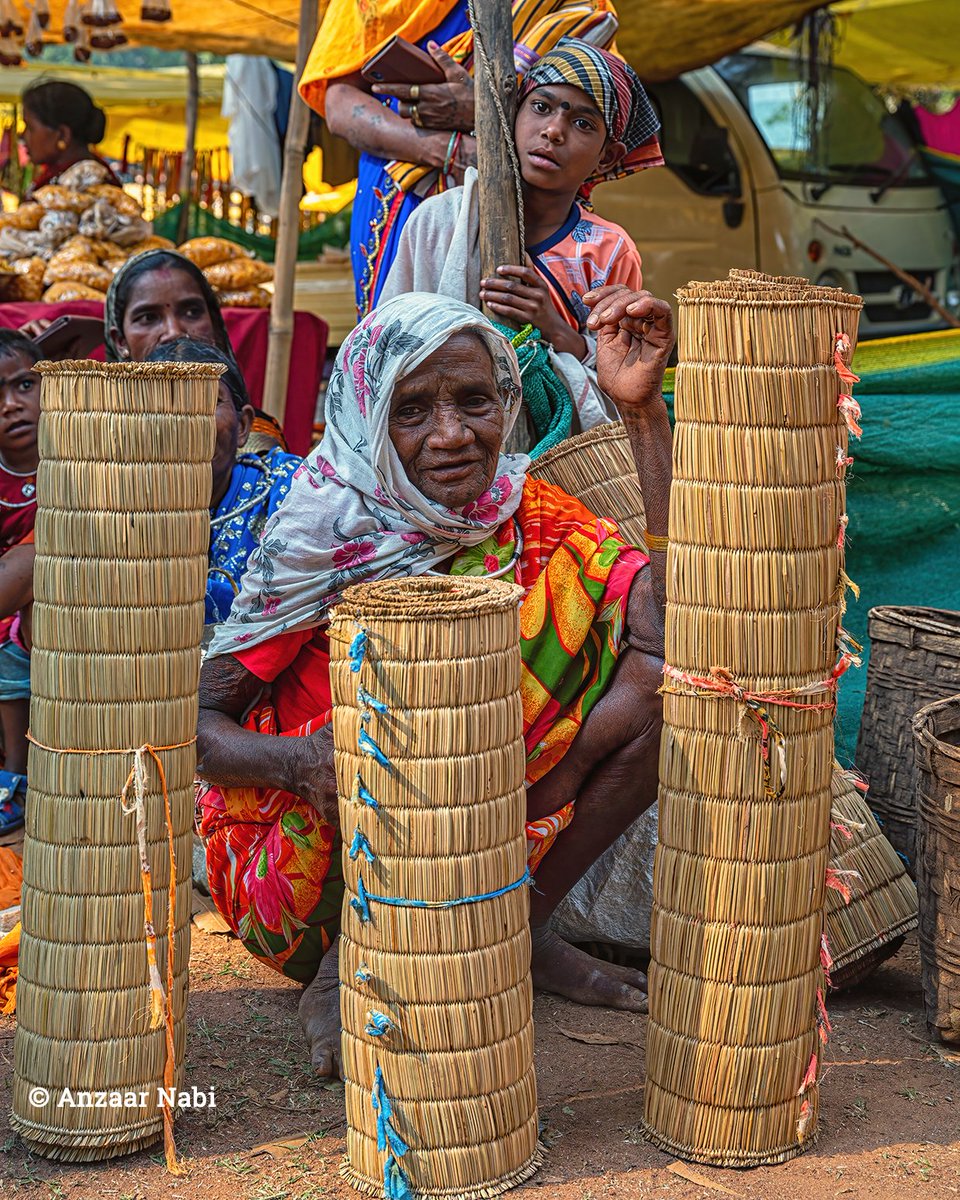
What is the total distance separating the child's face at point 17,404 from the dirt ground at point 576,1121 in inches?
83.2

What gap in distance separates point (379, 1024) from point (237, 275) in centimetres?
452

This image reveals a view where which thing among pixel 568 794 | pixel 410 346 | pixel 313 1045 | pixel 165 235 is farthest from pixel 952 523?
pixel 165 235

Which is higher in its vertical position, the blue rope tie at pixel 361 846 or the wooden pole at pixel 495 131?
the wooden pole at pixel 495 131

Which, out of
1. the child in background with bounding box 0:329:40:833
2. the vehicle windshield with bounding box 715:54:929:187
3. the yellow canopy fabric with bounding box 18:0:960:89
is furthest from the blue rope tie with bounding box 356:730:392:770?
the vehicle windshield with bounding box 715:54:929:187

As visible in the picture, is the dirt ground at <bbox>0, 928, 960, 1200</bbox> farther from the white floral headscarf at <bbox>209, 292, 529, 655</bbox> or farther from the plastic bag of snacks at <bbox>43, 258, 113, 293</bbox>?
the plastic bag of snacks at <bbox>43, 258, 113, 293</bbox>

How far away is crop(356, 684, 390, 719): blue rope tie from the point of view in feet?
6.28

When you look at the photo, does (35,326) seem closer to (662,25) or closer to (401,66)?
(401,66)

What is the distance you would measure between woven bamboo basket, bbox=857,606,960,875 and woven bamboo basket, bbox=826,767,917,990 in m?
0.19

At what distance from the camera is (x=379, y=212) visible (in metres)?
3.72

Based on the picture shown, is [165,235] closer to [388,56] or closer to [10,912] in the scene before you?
[388,56]

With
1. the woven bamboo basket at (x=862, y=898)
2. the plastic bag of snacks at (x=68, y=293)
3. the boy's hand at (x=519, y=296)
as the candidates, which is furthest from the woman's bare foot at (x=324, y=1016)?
the plastic bag of snacks at (x=68, y=293)

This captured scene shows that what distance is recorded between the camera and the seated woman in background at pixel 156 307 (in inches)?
151

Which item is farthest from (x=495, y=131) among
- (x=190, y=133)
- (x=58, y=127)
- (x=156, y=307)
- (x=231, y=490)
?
(x=190, y=133)

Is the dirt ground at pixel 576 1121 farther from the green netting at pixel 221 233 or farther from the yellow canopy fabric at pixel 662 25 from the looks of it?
the green netting at pixel 221 233
